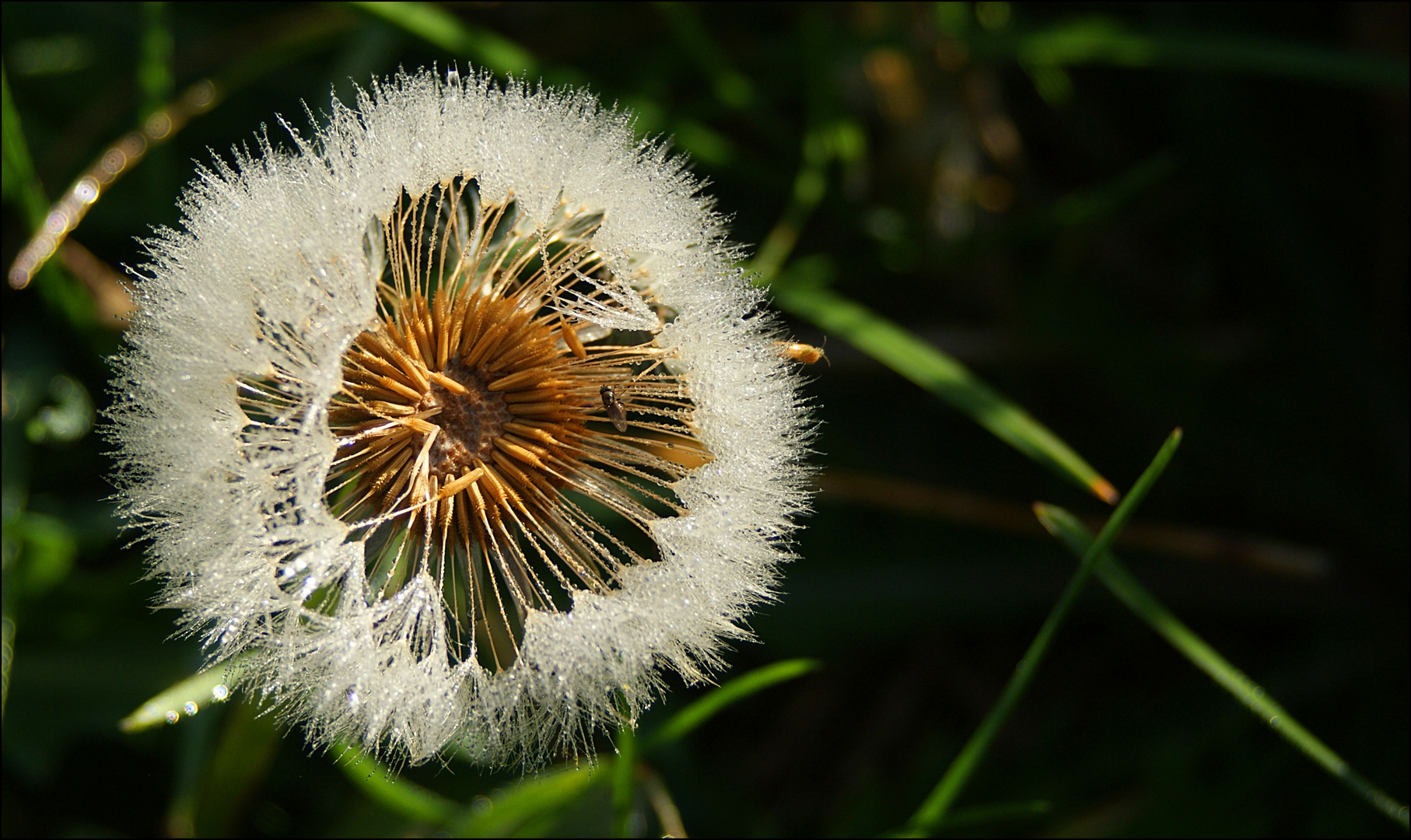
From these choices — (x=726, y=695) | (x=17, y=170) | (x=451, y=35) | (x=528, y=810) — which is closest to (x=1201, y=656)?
(x=726, y=695)

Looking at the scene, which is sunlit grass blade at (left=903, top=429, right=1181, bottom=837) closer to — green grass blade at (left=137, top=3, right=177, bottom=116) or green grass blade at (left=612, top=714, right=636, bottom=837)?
green grass blade at (left=612, top=714, right=636, bottom=837)

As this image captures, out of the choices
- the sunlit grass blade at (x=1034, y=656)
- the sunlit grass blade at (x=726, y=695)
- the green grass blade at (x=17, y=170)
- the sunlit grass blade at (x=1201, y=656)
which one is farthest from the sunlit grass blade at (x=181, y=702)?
the sunlit grass blade at (x=1201, y=656)

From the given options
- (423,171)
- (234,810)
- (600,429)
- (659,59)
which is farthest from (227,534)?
(659,59)

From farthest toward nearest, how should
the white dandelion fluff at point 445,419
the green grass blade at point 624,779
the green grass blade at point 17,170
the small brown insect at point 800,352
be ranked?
the green grass blade at point 17,170, the green grass blade at point 624,779, the small brown insect at point 800,352, the white dandelion fluff at point 445,419

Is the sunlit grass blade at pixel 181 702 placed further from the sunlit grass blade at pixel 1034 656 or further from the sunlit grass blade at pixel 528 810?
the sunlit grass blade at pixel 1034 656

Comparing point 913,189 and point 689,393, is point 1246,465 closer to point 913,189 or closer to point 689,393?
point 913,189

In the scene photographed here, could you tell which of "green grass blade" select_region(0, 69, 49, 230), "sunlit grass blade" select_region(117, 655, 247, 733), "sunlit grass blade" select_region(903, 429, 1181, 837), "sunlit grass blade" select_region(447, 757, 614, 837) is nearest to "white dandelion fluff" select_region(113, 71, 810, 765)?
"sunlit grass blade" select_region(117, 655, 247, 733)

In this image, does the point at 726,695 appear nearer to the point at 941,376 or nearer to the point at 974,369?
the point at 941,376

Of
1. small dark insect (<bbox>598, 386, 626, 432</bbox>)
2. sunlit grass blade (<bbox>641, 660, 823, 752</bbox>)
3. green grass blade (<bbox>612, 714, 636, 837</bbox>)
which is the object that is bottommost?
green grass blade (<bbox>612, 714, 636, 837</bbox>)
